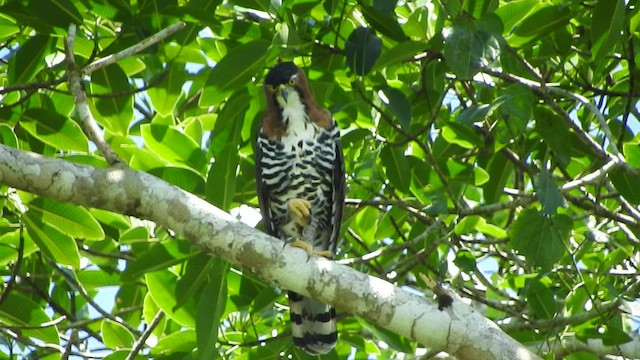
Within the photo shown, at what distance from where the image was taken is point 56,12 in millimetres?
3988

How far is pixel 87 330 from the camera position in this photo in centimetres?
520

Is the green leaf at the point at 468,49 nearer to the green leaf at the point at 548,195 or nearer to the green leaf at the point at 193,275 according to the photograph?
the green leaf at the point at 548,195

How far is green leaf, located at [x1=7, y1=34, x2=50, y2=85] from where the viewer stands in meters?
4.20

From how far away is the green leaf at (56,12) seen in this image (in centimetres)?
397

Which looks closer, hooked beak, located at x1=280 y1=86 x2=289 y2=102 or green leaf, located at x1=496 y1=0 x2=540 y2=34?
green leaf, located at x1=496 y1=0 x2=540 y2=34

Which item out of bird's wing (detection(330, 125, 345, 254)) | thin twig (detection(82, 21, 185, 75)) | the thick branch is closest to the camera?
the thick branch

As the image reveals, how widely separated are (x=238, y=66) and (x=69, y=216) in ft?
3.12

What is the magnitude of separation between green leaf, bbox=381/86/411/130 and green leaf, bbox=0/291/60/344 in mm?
1946

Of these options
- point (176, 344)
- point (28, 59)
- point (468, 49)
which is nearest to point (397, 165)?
point (468, 49)

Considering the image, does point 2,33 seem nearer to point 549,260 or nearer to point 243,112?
point 243,112

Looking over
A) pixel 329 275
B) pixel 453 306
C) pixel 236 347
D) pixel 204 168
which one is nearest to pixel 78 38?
pixel 204 168

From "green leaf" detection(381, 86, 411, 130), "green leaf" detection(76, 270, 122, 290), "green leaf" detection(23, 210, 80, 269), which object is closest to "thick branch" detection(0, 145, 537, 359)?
"green leaf" detection(381, 86, 411, 130)

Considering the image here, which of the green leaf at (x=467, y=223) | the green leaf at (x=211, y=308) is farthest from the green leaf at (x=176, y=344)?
the green leaf at (x=467, y=223)

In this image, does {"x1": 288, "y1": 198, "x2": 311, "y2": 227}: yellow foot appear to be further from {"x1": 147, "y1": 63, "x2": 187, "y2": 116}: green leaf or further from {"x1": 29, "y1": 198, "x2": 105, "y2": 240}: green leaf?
{"x1": 29, "y1": 198, "x2": 105, "y2": 240}: green leaf
